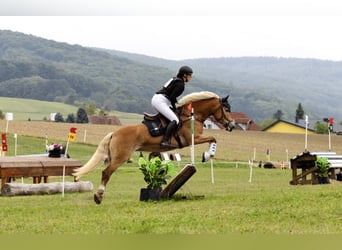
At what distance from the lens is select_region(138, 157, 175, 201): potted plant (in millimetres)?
14656

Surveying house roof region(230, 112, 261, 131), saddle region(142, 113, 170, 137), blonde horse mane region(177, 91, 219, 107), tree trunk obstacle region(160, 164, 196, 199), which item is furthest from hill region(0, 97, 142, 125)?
tree trunk obstacle region(160, 164, 196, 199)

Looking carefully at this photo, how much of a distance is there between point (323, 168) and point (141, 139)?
844 centimetres

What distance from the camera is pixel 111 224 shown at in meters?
10.6

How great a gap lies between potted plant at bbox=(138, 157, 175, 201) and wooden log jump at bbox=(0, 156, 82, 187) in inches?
237

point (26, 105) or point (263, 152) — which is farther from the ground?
point (26, 105)

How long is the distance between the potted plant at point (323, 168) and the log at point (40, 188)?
24.7 ft

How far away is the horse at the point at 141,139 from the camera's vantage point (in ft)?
49.1

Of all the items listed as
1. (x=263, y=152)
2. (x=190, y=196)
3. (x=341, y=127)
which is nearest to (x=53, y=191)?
(x=190, y=196)

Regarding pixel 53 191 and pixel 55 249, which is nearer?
pixel 55 249

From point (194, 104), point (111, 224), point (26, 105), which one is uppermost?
point (26, 105)

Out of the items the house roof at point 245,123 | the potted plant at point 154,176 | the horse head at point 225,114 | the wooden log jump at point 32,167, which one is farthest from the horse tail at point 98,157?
the house roof at point 245,123

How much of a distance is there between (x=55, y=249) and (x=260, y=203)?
21.3 ft

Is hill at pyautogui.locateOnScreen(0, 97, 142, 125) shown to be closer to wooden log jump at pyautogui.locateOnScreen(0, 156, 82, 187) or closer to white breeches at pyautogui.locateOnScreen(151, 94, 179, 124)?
wooden log jump at pyautogui.locateOnScreen(0, 156, 82, 187)

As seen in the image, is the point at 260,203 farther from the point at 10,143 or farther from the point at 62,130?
the point at 62,130
